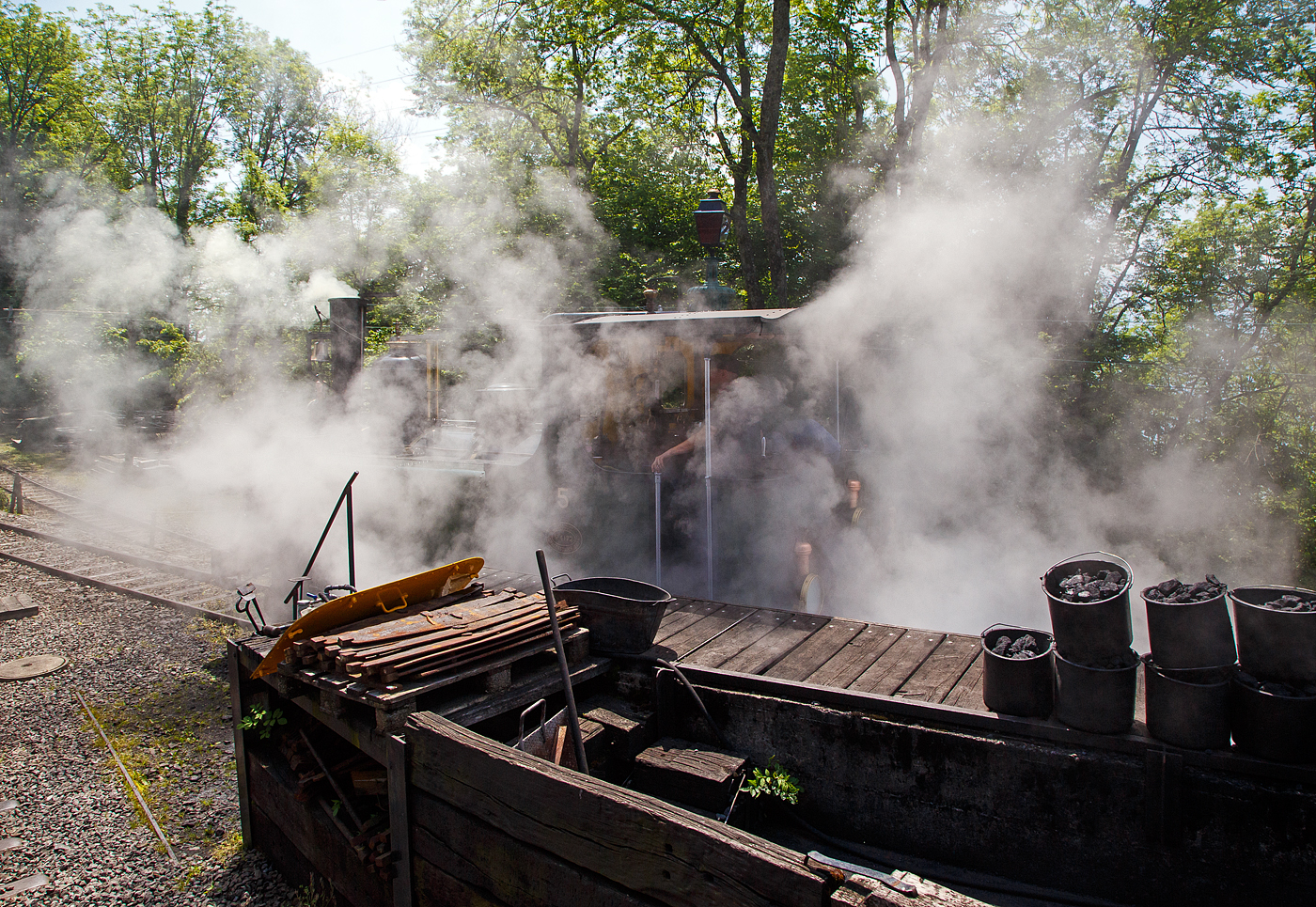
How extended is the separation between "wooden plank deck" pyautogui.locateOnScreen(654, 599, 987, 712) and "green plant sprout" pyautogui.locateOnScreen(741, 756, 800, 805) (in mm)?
417

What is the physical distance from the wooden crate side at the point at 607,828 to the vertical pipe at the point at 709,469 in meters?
3.01

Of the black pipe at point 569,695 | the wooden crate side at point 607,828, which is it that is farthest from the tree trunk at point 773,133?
the wooden crate side at point 607,828

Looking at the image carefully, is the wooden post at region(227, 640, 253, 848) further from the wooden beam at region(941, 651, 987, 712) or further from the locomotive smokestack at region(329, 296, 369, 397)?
the locomotive smokestack at region(329, 296, 369, 397)

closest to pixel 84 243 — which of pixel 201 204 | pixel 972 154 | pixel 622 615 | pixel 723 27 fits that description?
pixel 201 204

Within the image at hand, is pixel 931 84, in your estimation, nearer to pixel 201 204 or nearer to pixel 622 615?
pixel 622 615

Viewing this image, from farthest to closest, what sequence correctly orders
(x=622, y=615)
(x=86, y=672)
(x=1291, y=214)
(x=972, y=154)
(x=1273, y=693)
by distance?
(x=972, y=154)
(x=1291, y=214)
(x=86, y=672)
(x=622, y=615)
(x=1273, y=693)

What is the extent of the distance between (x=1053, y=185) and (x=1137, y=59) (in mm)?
2152

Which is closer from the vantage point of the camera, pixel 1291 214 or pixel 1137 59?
pixel 1291 214

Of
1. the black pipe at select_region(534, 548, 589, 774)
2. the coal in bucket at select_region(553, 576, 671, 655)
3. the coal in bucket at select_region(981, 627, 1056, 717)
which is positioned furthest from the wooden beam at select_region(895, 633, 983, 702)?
the black pipe at select_region(534, 548, 589, 774)

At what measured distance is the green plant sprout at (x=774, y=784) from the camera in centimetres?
327

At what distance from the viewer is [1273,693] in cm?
255

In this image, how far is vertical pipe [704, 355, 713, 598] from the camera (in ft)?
17.8

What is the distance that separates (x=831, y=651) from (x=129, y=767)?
4.14m

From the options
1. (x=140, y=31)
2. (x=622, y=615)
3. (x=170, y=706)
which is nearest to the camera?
(x=622, y=615)
